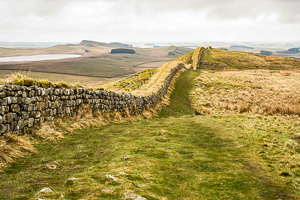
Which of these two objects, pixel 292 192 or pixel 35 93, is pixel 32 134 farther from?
pixel 292 192

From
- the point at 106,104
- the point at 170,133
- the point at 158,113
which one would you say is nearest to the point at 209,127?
→ the point at 170,133

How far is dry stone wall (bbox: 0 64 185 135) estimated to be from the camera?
878 centimetres

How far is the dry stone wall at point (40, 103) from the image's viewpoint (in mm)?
8781

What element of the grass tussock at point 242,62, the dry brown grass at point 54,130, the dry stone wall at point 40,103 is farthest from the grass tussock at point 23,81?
the grass tussock at point 242,62

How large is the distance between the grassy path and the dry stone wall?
1.59m

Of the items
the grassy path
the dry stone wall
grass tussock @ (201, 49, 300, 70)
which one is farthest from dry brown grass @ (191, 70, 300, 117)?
grass tussock @ (201, 49, 300, 70)

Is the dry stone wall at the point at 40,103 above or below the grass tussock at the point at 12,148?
above

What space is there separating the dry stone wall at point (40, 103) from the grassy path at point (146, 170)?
159 cm

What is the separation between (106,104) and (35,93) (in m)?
6.48

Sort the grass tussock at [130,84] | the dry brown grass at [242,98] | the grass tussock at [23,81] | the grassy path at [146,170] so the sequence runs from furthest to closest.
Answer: the grass tussock at [130,84] < the dry brown grass at [242,98] < the grass tussock at [23,81] < the grassy path at [146,170]

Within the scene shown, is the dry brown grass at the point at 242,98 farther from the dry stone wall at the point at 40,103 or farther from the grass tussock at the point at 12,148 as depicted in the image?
the grass tussock at the point at 12,148

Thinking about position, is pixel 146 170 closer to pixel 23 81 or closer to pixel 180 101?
pixel 23 81

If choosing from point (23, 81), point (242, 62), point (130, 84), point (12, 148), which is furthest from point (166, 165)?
point (242, 62)

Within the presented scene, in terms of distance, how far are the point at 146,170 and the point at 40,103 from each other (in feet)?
22.8
